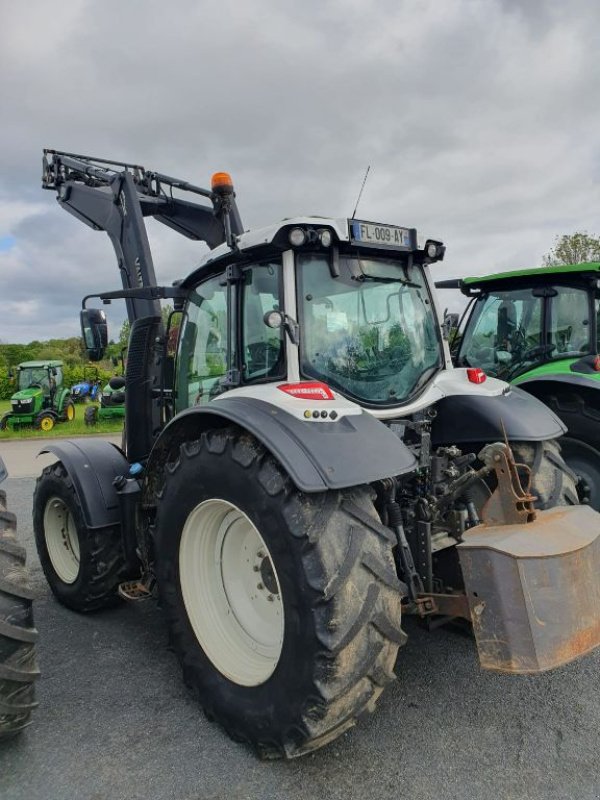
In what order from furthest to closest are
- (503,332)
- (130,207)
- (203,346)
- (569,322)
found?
(503,332), (569,322), (130,207), (203,346)

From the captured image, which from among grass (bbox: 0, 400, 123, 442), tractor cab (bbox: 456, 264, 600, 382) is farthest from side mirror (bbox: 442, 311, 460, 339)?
grass (bbox: 0, 400, 123, 442)

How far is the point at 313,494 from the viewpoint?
7.66 feet

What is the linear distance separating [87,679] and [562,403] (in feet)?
13.6

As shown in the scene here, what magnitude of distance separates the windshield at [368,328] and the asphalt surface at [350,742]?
148 centimetres

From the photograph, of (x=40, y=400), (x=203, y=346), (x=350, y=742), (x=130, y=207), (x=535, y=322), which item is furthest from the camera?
(x=40, y=400)

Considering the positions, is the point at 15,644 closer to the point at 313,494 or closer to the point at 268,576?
the point at 268,576

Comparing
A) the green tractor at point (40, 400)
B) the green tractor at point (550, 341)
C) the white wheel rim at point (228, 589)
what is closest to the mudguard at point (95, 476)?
the white wheel rim at point (228, 589)

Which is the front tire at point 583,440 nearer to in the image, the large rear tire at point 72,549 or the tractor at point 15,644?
the large rear tire at point 72,549

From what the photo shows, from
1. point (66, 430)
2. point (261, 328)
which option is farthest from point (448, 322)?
point (66, 430)

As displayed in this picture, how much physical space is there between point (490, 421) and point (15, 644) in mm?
2484

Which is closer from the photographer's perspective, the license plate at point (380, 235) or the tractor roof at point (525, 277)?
the license plate at point (380, 235)

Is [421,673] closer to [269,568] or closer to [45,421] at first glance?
[269,568]

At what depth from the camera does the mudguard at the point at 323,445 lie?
7.36ft

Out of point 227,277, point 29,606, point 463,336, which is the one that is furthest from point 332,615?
point 463,336
